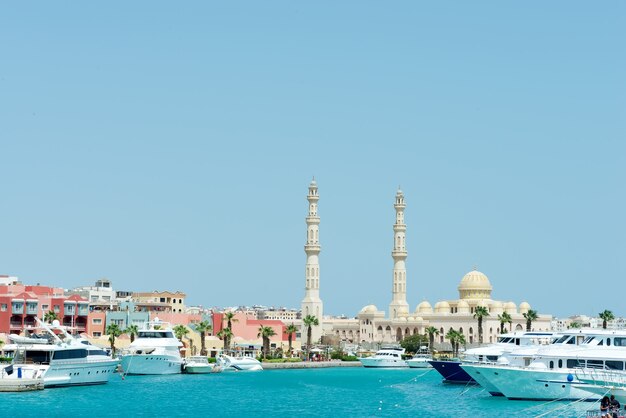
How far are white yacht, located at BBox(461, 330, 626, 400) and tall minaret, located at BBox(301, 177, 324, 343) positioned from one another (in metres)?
89.2

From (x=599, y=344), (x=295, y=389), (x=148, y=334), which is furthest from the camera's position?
(x=148, y=334)

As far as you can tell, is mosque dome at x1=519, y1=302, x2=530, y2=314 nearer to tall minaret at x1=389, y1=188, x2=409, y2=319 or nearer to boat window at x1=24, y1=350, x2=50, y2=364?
tall minaret at x1=389, y1=188, x2=409, y2=319

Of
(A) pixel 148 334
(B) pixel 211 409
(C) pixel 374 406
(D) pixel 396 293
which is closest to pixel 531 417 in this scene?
(C) pixel 374 406

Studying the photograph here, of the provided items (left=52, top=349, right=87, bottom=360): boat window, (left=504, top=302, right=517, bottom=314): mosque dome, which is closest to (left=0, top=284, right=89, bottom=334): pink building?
(left=52, top=349, right=87, bottom=360): boat window

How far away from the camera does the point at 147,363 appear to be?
3597 inches

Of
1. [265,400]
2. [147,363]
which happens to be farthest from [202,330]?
[265,400]

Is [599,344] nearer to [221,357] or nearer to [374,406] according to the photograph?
[374,406]

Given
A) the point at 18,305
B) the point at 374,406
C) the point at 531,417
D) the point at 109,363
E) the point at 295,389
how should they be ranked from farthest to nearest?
the point at 18,305 < the point at 295,389 < the point at 109,363 < the point at 374,406 < the point at 531,417

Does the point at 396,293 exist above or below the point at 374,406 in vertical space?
above

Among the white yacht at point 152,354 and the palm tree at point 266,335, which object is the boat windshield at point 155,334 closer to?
the white yacht at point 152,354

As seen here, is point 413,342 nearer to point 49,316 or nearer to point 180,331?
point 180,331

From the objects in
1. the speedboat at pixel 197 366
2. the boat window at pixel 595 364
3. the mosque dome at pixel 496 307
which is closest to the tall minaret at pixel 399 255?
the mosque dome at pixel 496 307

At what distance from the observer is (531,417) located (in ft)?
184

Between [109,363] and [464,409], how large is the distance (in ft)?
84.7
